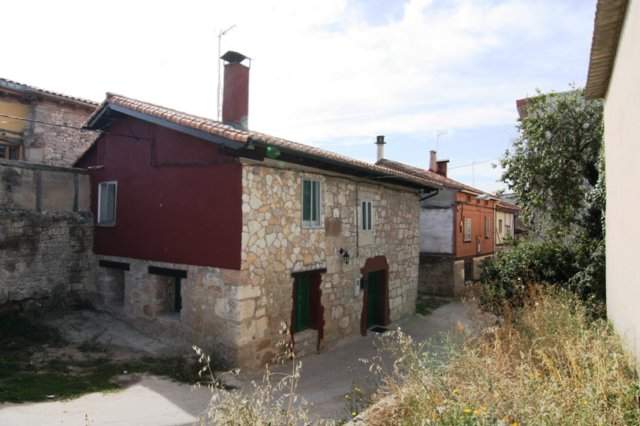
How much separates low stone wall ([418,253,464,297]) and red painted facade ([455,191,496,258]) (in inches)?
21.7

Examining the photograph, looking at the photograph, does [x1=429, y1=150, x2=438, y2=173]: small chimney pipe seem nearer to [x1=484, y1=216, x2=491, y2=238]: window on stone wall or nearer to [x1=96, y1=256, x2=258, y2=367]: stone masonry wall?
[x1=484, y1=216, x2=491, y2=238]: window on stone wall

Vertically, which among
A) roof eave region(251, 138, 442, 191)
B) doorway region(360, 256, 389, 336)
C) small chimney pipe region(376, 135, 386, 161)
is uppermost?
small chimney pipe region(376, 135, 386, 161)

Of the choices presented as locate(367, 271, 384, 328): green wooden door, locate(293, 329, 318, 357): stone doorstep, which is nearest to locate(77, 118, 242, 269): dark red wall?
locate(293, 329, 318, 357): stone doorstep

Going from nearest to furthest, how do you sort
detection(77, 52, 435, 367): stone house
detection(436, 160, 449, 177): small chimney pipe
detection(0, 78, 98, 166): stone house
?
1. detection(77, 52, 435, 367): stone house
2. detection(0, 78, 98, 166): stone house
3. detection(436, 160, 449, 177): small chimney pipe

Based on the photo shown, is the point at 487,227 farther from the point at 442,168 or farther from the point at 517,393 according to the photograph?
the point at 517,393

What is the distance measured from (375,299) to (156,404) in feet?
24.7

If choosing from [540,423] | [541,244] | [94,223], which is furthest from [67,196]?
[541,244]

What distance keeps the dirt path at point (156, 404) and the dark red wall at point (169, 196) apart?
2.39 metres

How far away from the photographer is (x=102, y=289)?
432 inches

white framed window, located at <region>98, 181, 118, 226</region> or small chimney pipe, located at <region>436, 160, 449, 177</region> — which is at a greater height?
small chimney pipe, located at <region>436, 160, 449, 177</region>

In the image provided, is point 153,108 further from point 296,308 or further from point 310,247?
point 296,308

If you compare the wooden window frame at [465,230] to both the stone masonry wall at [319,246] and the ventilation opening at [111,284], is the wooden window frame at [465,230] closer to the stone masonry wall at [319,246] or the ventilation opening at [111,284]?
the stone masonry wall at [319,246]

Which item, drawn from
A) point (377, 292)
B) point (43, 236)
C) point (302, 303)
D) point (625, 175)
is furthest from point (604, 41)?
point (43, 236)

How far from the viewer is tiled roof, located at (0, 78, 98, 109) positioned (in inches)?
513
